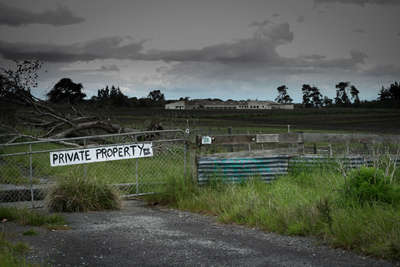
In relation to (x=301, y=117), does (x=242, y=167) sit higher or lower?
lower

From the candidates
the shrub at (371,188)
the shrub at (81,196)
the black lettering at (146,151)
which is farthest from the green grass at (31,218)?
the shrub at (371,188)

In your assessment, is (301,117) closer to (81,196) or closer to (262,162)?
(262,162)

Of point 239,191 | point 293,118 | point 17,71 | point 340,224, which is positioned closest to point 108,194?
point 239,191

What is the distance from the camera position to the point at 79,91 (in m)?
27.8

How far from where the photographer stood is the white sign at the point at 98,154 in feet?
34.6

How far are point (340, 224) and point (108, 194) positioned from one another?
5.34m

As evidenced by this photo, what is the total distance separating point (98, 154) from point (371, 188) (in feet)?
20.3

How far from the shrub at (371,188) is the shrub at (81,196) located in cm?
508

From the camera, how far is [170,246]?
6.71 m

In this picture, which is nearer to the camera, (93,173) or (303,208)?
(303,208)

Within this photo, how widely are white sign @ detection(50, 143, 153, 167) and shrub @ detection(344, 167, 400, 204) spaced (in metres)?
5.15

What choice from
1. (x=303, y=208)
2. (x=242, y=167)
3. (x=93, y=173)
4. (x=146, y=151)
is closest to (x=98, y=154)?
(x=146, y=151)

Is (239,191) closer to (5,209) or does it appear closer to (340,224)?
(340,224)

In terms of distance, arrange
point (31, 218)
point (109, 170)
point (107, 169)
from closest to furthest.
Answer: point (31, 218), point (109, 170), point (107, 169)
